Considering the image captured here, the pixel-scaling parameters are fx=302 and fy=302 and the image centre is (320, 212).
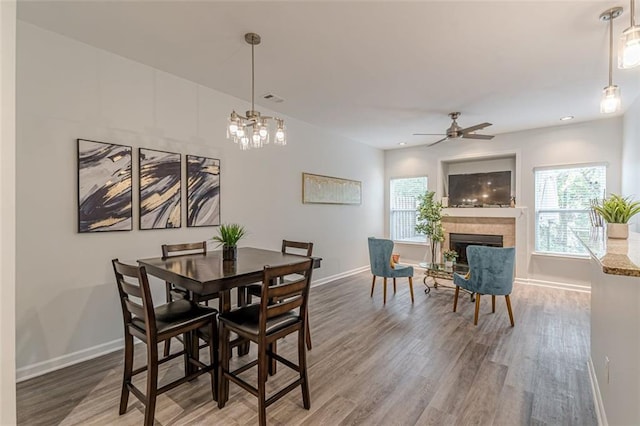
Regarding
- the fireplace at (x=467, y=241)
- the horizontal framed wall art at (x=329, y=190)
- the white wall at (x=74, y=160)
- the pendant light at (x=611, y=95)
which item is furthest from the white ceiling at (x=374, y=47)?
the fireplace at (x=467, y=241)

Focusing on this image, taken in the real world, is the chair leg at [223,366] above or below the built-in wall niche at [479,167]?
below

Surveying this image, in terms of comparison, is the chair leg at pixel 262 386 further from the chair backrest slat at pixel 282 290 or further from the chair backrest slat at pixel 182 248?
the chair backrest slat at pixel 182 248

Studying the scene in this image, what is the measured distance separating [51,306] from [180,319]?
4.66ft

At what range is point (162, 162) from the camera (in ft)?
10.6

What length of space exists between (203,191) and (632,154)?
5.60 meters

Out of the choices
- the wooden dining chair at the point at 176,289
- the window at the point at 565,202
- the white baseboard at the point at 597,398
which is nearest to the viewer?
the white baseboard at the point at 597,398

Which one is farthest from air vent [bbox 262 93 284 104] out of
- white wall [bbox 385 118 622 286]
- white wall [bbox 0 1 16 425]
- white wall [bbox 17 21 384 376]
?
white wall [bbox 385 118 622 286]

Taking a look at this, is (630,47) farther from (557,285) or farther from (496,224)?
(557,285)

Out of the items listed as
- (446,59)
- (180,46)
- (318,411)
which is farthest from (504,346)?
(180,46)

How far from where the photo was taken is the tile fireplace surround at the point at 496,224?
554 cm

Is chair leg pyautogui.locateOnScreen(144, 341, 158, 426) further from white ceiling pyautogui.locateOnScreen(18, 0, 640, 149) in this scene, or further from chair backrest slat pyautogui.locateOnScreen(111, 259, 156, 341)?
white ceiling pyautogui.locateOnScreen(18, 0, 640, 149)

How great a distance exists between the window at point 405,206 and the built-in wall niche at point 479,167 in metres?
0.45

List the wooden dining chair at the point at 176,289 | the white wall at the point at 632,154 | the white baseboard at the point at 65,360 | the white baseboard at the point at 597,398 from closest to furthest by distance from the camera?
the white baseboard at the point at 597,398 < the white baseboard at the point at 65,360 < the wooden dining chair at the point at 176,289 < the white wall at the point at 632,154

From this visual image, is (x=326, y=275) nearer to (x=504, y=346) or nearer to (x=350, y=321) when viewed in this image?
(x=350, y=321)
